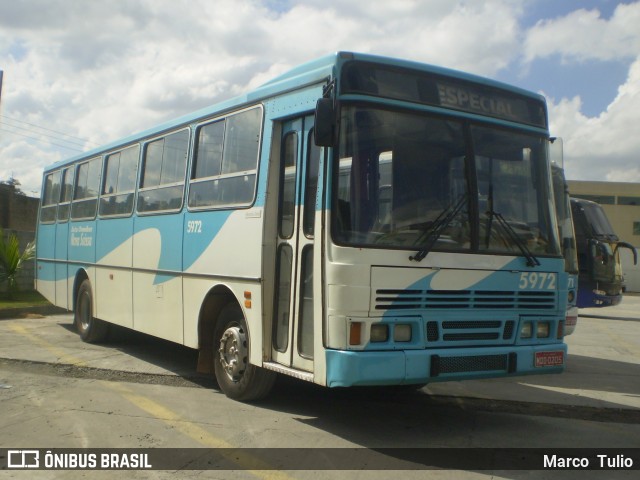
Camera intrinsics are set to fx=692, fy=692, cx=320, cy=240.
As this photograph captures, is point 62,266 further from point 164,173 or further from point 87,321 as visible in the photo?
point 164,173

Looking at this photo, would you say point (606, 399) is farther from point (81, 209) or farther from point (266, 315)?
point (81, 209)

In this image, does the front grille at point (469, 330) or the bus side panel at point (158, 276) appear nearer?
the front grille at point (469, 330)

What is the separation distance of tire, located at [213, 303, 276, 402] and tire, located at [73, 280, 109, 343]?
15.3ft

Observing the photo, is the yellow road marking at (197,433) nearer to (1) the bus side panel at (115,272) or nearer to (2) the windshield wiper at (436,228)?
(1) the bus side panel at (115,272)

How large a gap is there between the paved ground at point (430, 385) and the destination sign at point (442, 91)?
3.33 m

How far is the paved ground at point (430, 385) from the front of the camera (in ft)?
27.6

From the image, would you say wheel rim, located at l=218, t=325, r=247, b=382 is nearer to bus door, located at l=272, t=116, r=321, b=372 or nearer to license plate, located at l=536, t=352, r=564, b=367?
bus door, located at l=272, t=116, r=321, b=372

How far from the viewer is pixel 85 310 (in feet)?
39.6

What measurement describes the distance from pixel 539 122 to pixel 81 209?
8.61 m

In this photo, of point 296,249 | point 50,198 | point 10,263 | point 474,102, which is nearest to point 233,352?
point 296,249

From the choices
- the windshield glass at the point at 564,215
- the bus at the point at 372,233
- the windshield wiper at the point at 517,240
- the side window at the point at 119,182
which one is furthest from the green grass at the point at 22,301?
the windshield wiper at the point at 517,240

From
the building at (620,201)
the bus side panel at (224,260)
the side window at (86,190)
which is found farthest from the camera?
the building at (620,201)

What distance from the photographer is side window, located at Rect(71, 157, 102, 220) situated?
39.6ft

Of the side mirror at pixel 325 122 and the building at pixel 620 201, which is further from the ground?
the building at pixel 620 201
